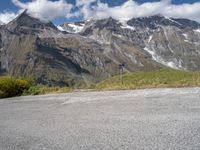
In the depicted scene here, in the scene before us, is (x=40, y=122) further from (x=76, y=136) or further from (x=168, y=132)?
(x=168, y=132)

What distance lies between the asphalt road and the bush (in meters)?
15.7

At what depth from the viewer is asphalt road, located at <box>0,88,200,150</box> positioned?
32.8 feet

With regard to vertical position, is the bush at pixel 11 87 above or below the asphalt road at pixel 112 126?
above

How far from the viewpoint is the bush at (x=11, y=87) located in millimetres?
33750

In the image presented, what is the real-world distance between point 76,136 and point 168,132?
303 cm

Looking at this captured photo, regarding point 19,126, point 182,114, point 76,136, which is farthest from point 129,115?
point 19,126

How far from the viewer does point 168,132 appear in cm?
1067

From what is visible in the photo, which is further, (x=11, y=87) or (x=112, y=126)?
(x=11, y=87)

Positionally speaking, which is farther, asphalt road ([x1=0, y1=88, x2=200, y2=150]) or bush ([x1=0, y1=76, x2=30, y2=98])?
bush ([x1=0, y1=76, x2=30, y2=98])

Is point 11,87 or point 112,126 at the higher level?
point 11,87

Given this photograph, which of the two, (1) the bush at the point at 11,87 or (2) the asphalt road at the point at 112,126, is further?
(1) the bush at the point at 11,87

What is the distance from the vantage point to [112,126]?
12.5 metres

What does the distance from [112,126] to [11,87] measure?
933 inches

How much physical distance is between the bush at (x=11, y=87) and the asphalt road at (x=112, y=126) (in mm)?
15683
